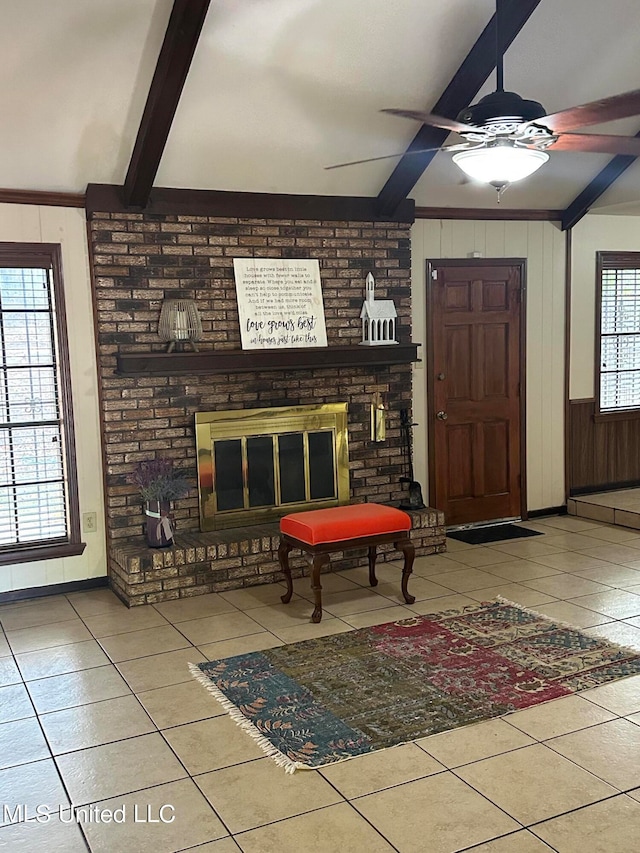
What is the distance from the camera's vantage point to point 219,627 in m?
4.35

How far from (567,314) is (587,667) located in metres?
3.61

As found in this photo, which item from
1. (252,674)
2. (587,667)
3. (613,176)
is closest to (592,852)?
(587,667)

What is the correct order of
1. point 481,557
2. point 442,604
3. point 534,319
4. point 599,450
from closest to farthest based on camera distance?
1. point 442,604
2. point 481,557
3. point 534,319
4. point 599,450

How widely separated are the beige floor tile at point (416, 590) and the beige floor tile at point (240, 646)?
0.87 metres

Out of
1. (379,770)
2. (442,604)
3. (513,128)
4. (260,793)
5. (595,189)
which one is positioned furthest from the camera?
(595,189)

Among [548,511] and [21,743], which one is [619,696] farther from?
[548,511]

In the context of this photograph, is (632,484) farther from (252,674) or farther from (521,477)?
(252,674)

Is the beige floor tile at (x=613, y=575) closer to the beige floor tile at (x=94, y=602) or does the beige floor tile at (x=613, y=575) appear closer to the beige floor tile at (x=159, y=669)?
the beige floor tile at (x=159, y=669)

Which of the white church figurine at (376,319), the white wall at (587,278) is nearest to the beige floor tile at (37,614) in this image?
the white church figurine at (376,319)

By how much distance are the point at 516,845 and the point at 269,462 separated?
3.23 meters

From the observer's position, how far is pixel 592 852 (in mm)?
2408

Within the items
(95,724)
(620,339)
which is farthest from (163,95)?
(620,339)

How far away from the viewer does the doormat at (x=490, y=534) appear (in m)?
6.03

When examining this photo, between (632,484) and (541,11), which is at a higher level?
(541,11)
